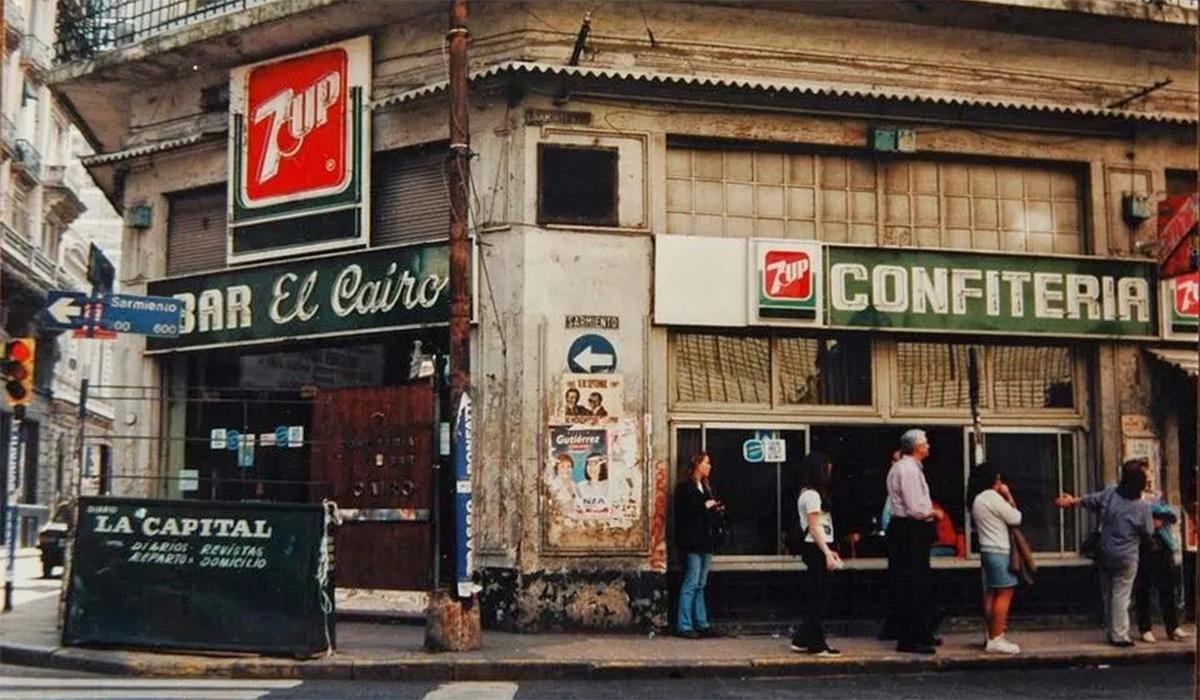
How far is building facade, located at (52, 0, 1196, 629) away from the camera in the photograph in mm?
12336

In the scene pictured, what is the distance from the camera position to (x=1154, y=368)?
1388 centimetres

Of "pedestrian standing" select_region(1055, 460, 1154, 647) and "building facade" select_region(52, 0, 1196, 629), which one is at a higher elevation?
"building facade" select_region(52, 0, 1196, 629)

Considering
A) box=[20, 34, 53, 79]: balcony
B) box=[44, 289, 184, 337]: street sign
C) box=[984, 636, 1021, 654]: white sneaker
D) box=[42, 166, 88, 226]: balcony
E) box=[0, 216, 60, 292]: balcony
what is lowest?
box=[984, 636, 1021, 654]: white sneaker

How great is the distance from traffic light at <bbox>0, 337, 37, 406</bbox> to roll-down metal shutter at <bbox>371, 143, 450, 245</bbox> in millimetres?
3829

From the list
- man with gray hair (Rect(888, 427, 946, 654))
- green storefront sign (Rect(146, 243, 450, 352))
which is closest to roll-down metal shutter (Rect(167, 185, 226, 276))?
green storefront sign (Rect(146, 243, 450, 352))

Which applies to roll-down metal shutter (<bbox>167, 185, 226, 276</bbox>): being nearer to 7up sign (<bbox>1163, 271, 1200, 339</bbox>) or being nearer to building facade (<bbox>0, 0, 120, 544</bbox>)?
7up sign (<bbox>1163, 271, 1200, 339</bbox>)

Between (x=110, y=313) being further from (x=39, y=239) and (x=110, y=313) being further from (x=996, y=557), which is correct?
(x=39, y=239)

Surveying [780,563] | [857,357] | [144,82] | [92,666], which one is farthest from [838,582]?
[144,82]

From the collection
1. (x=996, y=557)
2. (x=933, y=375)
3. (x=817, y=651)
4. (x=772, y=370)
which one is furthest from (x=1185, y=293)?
(x=817, y=651)

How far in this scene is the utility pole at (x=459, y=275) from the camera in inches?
414

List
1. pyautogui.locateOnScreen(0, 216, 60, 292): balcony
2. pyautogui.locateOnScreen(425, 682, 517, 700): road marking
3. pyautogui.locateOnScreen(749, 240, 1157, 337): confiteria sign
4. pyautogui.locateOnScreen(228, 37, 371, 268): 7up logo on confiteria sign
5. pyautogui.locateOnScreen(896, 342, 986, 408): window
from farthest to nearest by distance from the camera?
pyautogui.locateOnScreen(0, 216, 60, 292): balcony, pyautogui.locateOnScreen(228, 37, 371, 268): 7up logo on confiteria sign, pyautogui.locateOnScreen(896, 342, 986, 408): window, pyautogui.locateOnScreen(749, 240, 1157, 337): confiteria sign, pyautogui.locateOnScreen(425, 682, 517, 700): road marking

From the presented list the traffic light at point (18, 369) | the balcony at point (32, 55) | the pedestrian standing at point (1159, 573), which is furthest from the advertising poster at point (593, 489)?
the balcony at point (32, 55)

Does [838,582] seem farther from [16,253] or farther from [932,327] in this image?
[16,253]

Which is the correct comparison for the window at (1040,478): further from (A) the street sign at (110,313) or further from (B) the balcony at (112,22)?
(B) the balcony at (112,22)
